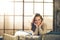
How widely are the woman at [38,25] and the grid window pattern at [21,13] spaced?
0.08 m

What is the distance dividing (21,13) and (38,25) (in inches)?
17.6

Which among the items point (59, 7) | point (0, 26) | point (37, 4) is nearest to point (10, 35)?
point (0, 26)

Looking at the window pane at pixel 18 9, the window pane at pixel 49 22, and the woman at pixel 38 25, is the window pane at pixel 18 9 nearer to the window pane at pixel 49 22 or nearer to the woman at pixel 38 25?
the woman at pixel 38 25

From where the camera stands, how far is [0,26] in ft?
12.0

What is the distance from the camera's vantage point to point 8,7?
368 centimetres

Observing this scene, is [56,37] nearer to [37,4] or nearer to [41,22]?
[41,22]

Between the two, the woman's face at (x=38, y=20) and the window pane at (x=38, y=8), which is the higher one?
the window pane at (x=38, y=8)

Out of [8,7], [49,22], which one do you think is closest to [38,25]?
[49,22]

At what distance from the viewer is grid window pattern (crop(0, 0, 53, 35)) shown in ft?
12.0

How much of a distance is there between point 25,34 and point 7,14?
61cm

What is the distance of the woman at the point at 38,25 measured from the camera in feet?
12.0

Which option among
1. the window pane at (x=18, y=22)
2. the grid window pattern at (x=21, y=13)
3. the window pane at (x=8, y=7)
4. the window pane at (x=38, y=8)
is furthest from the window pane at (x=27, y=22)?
the window pane at (x=8, y=7)

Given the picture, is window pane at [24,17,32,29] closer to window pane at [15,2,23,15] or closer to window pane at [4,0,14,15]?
window pane at [15,2,23,15]

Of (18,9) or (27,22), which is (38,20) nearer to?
(27,22)
